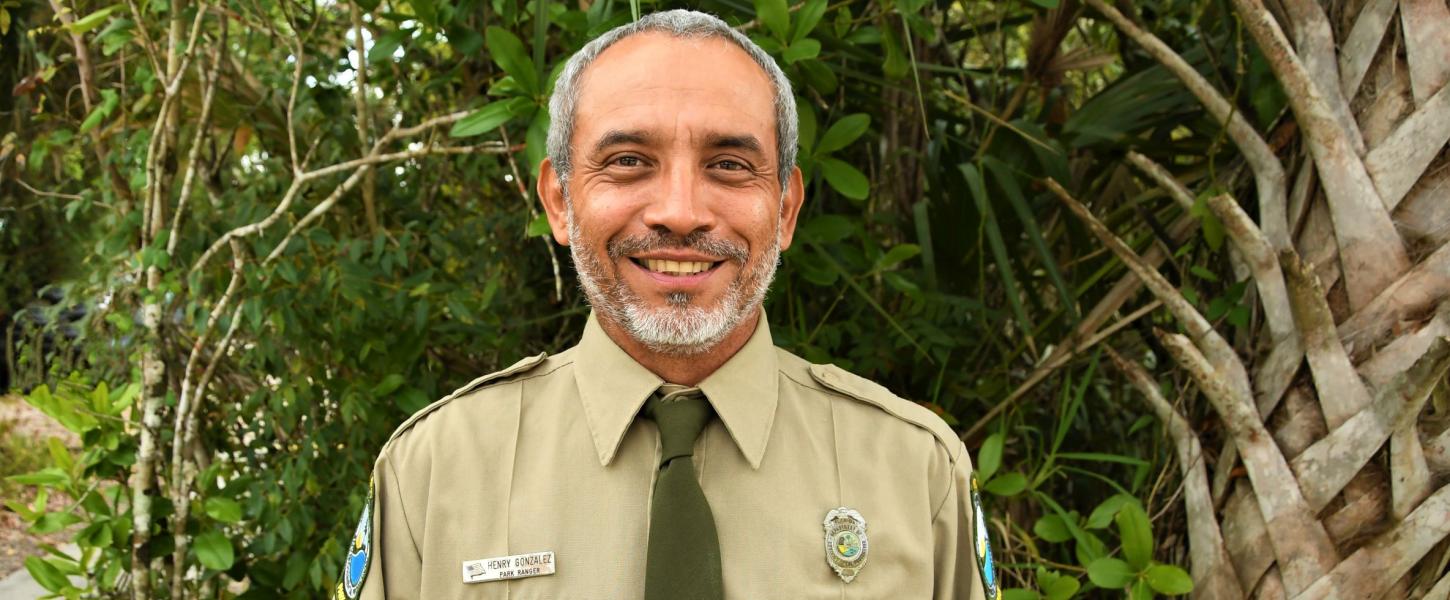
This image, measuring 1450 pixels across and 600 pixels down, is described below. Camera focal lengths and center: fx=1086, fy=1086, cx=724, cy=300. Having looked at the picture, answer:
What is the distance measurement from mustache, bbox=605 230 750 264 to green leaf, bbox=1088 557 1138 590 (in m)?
0.92

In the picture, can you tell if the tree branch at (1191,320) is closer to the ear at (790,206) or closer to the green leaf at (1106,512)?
the green leaf at (1106,512)

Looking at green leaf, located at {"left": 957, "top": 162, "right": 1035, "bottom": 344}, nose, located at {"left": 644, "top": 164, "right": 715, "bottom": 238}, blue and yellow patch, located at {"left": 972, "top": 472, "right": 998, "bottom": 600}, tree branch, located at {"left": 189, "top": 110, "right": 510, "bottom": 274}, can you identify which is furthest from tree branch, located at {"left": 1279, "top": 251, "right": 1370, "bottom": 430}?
tree branch, located at {"left": 189, "top": 110, "right": 510, "bottom": 274}

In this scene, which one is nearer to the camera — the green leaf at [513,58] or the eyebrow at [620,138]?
the eyebrow at [620,138]

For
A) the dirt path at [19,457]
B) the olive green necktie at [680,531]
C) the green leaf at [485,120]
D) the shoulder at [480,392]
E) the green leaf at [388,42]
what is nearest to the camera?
the olive green necktie at [680,531]

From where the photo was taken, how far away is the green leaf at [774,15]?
1645 mm

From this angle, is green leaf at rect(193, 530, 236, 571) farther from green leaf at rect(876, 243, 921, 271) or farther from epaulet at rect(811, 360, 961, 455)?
green leaf at rect(876, 243, 921, 271)

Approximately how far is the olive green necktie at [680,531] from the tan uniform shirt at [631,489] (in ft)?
0.21

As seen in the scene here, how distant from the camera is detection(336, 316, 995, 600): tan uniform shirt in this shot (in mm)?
1371

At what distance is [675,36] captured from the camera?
1.41 metres

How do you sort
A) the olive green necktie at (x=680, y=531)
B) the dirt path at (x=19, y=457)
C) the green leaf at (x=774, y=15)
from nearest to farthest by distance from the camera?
the olive green necktie at (x=680, y=531), the green leaf at (x=774, y=15), the dirt path at (x=19, y=457)

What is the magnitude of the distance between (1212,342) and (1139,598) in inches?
17.7

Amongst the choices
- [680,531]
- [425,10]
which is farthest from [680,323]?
[425,10]

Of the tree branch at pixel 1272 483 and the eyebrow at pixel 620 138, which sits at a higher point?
the eyebrow at pixel 620 138

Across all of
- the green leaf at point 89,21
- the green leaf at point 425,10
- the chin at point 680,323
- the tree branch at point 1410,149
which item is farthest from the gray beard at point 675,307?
the green leaf at point 89,21
